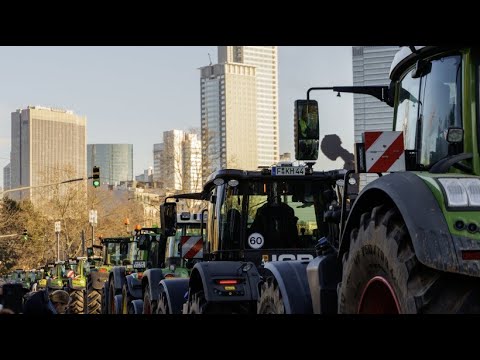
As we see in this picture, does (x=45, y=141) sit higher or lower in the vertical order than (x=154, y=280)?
higher

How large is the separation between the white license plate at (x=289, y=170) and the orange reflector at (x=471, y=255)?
23.3 ft

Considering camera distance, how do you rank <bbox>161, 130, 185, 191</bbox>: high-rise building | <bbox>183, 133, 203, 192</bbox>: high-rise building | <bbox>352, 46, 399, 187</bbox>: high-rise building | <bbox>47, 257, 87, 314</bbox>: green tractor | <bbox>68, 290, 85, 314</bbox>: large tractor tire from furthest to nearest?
<bbox>47, 257, 87, 314</bbox>: green tractor, <bbox>68, 290, 85, 314</bbox>: large tractor tire, <bbox>161, 130, 185, 191</bbox>: high-rise building, <bbox>183, 133, 203, 192</bbox>: high-rise building, <bbox>352, 46, 399, 187</bbox>: high-rise building

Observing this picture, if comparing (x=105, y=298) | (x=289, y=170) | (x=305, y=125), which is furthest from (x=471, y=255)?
(x=105, y=298)

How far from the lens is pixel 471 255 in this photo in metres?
4.00

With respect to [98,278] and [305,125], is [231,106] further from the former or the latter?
[98,278]

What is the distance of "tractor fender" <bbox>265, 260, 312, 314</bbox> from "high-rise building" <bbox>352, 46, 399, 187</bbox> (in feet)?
4.09

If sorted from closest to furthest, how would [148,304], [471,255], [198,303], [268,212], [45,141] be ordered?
[471,255] → [198,303] → [268,212] → [148,304] → [45,141]

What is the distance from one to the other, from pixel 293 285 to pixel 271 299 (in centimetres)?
33

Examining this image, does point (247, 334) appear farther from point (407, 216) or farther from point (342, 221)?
point (342, 221)

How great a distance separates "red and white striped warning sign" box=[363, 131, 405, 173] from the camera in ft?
16.9

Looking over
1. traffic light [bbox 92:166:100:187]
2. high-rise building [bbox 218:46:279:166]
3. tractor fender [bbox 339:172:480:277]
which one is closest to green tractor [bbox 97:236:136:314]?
traffic light [bbox 92:166:100:187]

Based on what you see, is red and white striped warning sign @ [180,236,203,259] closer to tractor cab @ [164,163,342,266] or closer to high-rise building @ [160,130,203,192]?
tractor cab @ [164,163,342,266]

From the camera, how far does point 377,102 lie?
6613mm
